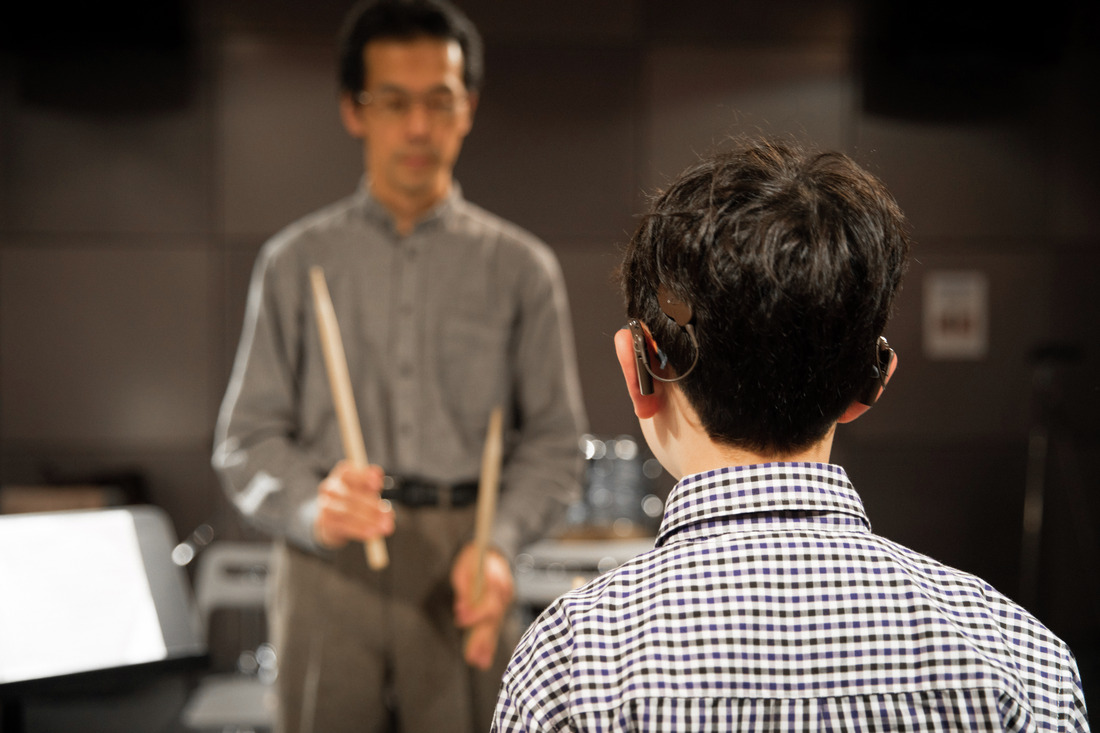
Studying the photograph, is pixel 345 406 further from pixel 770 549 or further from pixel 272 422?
pixel 770 549

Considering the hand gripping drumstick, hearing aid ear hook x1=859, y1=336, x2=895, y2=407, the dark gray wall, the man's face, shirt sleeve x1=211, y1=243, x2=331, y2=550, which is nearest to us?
hearing aid ear hook x1=859, y1=336, x2=895, y2=407

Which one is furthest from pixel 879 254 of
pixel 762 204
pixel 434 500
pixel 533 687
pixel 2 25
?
pixel 2 25

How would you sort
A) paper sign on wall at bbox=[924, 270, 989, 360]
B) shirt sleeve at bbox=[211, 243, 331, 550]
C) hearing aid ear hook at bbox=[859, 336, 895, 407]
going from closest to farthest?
hearing aid ear hook at bbox=[859, 336, 895, 407], shirt sleeve at bbox=[211, 243, 331, 550], paper sign on wall at bbox=[924, 270, 989, 360]

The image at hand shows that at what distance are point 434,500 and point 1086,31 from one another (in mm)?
3627

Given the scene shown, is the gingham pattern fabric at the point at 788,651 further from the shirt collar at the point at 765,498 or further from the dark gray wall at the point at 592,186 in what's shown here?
the dark gray wall at the point at 592,186

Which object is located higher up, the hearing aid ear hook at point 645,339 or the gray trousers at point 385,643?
the hearing aid ear hook at point 645,339

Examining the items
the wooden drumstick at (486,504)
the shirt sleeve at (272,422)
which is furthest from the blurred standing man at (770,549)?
the shirt sleeve at (272,422)

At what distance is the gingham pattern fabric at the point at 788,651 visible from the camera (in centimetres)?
61

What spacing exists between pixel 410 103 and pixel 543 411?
0.57m

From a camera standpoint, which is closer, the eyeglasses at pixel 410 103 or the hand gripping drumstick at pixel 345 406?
the hand gripping drumstick at pixel 345 406

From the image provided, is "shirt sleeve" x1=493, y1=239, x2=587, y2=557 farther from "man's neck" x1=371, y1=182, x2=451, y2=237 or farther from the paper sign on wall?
the paper sign on wall

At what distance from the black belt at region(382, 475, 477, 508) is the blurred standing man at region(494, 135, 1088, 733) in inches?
35.5

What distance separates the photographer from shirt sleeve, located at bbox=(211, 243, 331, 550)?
1.54 metres

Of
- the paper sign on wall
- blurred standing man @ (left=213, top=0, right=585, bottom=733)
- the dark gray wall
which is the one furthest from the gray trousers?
the paper sign on wall
